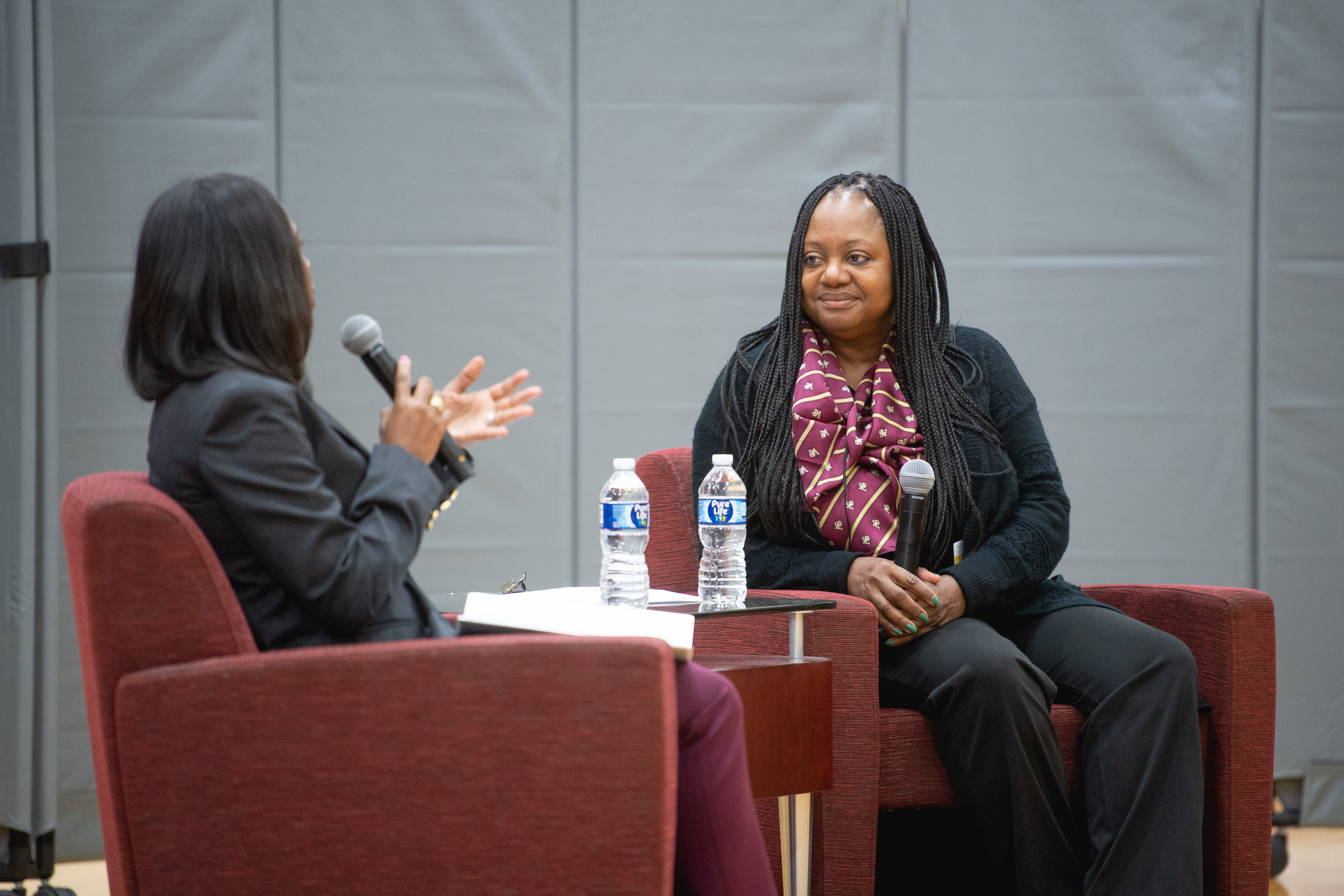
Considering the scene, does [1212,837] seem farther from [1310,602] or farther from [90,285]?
[90,285]

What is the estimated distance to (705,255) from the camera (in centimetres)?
340

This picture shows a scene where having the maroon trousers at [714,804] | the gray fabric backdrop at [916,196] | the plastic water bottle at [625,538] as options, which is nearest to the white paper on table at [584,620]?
the maroon trousers at [714,804]

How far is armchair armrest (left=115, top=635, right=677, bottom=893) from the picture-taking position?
1322 mm

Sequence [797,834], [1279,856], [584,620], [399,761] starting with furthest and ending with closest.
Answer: [1279,856] < [797,834] < [584,620] < [399,761]

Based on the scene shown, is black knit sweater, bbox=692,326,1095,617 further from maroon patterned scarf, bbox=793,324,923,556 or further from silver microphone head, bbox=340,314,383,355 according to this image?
silver microphone head, bbox=340,314,383,355

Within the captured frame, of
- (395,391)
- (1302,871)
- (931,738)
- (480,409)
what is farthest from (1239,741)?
(395,391)

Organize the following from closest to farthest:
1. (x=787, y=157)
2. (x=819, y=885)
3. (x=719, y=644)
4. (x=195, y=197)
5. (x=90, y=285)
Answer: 1. (x=195, y=197)
2. (x=819, y=885)
3. (x=719, y=644)
4. (x=90, y=285)
5. (x=787, y=157)

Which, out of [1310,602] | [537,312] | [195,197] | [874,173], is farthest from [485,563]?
[1310,602]

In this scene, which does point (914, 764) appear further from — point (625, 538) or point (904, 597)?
point (625, 538)

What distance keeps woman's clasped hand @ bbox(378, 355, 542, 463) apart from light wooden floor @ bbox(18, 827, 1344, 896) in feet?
5.97

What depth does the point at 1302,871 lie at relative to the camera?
2977 millimetres

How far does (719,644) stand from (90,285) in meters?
2.09

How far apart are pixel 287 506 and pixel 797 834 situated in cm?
102

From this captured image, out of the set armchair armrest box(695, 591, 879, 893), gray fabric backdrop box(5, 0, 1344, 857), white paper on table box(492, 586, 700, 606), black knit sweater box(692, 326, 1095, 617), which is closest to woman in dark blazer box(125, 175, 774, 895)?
white paper on table box(492, 586, 700, 606)
